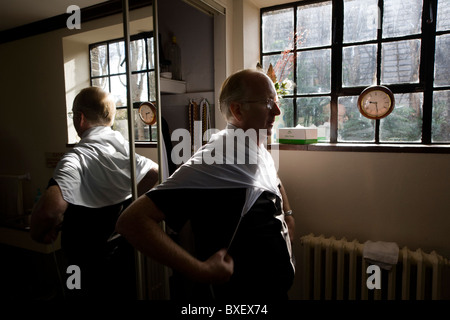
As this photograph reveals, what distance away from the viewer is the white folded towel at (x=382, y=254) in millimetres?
1539

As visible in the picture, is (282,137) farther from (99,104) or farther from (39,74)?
(39,74)

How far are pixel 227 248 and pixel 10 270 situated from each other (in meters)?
0.59

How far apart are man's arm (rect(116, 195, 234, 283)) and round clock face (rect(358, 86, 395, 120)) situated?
4.67 ft

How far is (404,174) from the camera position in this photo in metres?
1.65

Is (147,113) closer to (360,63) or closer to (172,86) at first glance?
(172,86)

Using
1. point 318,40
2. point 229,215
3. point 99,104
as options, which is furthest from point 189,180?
point 318,40

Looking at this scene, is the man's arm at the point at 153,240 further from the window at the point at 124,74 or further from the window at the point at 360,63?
the window at the point at 360,63

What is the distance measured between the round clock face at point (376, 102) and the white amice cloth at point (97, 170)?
4.41 ft

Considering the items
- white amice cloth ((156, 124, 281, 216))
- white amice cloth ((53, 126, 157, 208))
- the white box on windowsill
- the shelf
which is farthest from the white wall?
white amice cloth ((53, 126, 157, 208))

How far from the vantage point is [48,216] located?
2.73 feet

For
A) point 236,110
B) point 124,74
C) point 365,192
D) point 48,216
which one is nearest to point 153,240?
point 48,216

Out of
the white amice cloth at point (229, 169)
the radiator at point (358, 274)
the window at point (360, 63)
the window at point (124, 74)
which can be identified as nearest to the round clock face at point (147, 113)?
the window at point (124, 74)

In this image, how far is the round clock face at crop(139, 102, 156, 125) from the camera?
49.3 inches

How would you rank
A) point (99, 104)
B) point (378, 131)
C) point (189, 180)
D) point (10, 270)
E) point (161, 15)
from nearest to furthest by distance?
point (10, 270) < point (189, 180) < point (99, 104) < point (161, 15) < point (378, 131)
